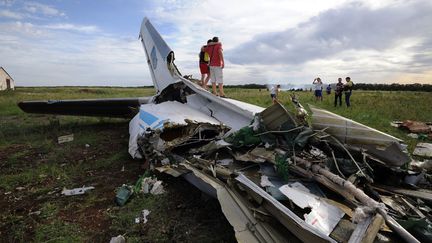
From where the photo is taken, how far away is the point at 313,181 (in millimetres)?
3748

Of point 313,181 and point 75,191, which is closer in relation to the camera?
point 313,181

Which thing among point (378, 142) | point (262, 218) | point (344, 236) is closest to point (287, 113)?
point (378, 142)

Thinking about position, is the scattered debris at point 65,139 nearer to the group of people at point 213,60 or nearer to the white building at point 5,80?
the group of people at point 213,60

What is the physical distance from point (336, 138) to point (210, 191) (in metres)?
1.84

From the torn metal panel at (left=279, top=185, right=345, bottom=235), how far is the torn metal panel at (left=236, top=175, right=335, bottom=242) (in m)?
0.15

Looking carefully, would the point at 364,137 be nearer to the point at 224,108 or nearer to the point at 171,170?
the point at 171,170

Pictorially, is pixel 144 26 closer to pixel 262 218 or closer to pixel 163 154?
pixel 163 154

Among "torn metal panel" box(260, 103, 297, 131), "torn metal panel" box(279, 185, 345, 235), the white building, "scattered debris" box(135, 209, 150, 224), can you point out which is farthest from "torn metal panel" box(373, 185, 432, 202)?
the white building

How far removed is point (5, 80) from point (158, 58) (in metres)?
74.5

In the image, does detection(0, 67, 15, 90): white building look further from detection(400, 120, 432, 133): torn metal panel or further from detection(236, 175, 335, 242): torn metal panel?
detection(236, 175, 335, 242): torn metal panel

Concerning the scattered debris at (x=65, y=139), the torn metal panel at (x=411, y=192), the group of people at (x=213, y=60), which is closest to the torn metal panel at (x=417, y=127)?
the group of people at (x=213, y=60)

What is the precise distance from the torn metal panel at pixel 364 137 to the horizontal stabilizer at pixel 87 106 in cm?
751

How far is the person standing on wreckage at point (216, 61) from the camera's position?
32.9ft

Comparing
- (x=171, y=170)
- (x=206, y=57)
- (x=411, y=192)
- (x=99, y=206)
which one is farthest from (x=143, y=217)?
(x=206, y=57)
